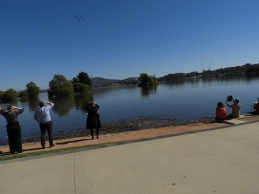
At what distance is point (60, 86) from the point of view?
118750mm

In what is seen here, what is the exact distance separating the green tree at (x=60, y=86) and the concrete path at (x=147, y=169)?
115 metres

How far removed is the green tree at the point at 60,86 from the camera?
116 meters

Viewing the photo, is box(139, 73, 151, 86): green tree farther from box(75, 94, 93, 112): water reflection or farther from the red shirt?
the red shirt

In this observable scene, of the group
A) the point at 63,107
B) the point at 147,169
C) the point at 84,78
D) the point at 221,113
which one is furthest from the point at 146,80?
the point at 147,169

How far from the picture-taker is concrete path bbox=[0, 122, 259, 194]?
3.79m

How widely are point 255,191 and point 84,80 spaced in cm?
14332

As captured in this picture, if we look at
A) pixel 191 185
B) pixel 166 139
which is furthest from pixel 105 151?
pixel 191 185

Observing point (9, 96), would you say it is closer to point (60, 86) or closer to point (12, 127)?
point (60, 86)

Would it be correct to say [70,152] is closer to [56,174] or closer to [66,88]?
[56,174]

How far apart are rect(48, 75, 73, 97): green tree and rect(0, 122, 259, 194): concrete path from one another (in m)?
115

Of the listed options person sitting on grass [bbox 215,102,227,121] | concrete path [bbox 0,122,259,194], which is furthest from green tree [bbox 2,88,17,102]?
concrete path [bbox 0,122,259,194]

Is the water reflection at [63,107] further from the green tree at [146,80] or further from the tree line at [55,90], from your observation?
the green tree at [146,80]

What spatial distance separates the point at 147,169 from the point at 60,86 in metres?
122

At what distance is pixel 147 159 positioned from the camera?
517 centimetres
